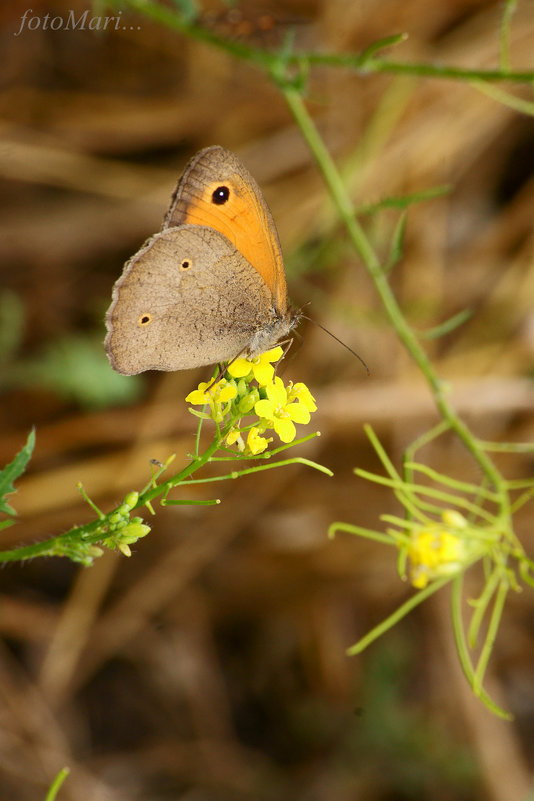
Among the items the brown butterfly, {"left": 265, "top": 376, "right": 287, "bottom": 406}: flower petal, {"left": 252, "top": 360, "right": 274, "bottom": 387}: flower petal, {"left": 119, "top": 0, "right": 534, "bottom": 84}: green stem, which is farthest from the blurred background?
{"left": 265, "top": 376, "right": 287, "bottom": 406}: flower petal

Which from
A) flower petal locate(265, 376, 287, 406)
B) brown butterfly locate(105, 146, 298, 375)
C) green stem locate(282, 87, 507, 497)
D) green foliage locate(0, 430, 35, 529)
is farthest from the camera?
green stem locate(282, 87, 507, 497)

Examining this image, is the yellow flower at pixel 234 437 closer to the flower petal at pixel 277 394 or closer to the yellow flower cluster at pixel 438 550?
the flower petal at pixel 277 394

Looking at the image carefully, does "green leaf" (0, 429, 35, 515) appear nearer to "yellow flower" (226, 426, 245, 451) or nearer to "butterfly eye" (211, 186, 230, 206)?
"yellow flower" (226, 426, 245, 451)

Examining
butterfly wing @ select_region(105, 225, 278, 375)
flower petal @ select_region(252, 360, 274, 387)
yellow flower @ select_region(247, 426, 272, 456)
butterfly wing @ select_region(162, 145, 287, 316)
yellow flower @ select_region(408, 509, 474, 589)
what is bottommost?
yellow flower @ select_region(408, 509, 474, 589)

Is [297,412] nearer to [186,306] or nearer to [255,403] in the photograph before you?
[255,403]

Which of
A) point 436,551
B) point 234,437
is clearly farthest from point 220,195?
point 436,551

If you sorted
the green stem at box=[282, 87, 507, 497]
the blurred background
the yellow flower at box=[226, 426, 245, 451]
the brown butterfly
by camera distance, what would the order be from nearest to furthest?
the yellow flower at box=[226, 426, 245, 451] < the brown butterfly < the green stem at box=[282, 87, 507, 497] < the blurred background
